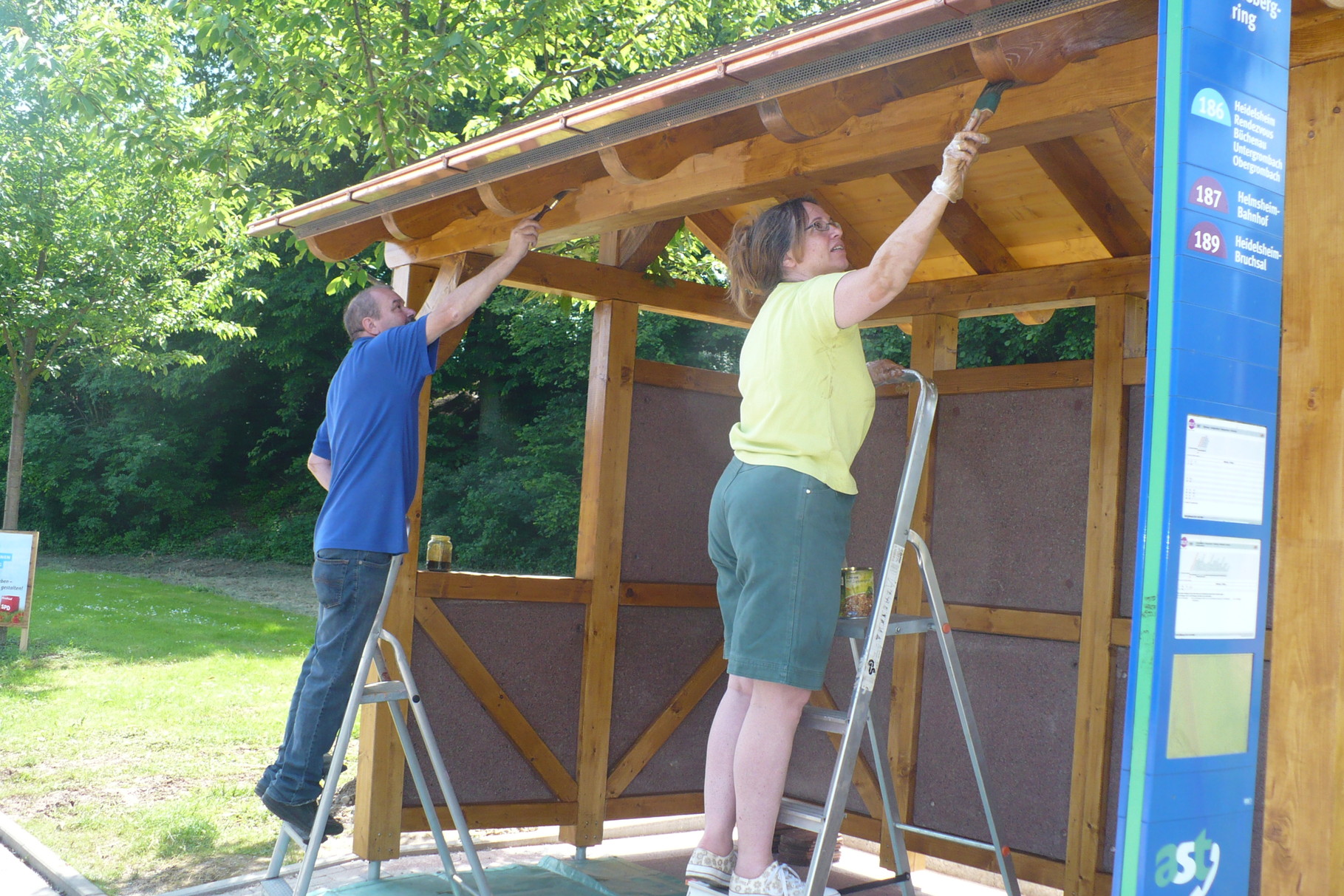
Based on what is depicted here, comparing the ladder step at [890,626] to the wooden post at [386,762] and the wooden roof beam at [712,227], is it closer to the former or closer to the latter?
the wooden post at [386,762]

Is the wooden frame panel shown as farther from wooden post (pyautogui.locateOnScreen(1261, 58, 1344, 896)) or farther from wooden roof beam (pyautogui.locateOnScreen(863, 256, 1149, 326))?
wooden post (pyautogui.locateOnScreen(1261, 58, 1344, 896))

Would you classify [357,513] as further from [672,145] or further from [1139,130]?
[1139,130]

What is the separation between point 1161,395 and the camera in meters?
1.71

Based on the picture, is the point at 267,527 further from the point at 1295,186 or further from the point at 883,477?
the point at 1295,186

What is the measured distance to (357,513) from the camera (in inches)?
143

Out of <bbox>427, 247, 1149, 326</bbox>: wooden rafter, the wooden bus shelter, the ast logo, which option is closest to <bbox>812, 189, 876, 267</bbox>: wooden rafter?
the wooden bus shelter

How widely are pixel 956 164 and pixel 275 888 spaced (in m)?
3.15

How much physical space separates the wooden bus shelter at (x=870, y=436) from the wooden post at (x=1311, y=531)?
1.39 feet

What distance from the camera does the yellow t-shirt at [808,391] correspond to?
280 centimetres

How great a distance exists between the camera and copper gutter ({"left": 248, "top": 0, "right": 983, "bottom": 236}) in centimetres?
234

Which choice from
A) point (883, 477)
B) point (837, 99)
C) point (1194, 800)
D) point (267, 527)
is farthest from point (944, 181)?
point (267, 527)

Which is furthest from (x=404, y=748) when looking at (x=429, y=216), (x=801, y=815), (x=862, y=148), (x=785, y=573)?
(x=862, y=148)

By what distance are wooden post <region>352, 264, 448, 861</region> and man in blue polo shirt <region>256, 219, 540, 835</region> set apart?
1.65 feet

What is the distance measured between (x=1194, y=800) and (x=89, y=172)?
1201cm
